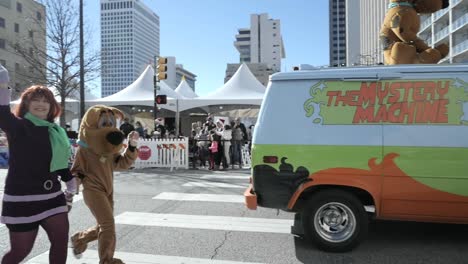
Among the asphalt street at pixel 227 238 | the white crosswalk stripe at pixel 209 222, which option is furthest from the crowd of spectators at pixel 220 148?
the white crosswalk stripe at pixel 209 222

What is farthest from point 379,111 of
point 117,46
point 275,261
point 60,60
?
point 117,46

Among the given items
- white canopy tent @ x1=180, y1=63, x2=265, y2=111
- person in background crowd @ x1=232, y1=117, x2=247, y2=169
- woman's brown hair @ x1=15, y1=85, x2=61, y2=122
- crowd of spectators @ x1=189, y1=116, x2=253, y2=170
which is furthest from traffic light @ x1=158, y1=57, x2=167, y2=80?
woman's brown hair @ x1=15, y1=85, x2=61, y2=122

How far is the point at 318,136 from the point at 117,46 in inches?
1000

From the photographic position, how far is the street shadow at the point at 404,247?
16.1 feet

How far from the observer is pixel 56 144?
3.57 m

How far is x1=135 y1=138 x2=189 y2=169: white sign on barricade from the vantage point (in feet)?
47.4

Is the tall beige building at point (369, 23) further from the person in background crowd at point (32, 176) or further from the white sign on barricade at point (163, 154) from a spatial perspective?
the person in background crowd at point (32, 176)

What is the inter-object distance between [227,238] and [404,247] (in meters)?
2.17

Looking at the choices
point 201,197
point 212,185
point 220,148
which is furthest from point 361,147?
point 220,148

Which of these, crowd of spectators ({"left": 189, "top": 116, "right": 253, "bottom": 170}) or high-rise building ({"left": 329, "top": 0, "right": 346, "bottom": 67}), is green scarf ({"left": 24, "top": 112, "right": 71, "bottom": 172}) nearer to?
crowd of spectators ({"left": 189, "top": 116, "right": 253, "bottom": 170})

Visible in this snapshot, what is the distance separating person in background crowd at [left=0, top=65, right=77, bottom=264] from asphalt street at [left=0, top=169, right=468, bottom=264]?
1533mm

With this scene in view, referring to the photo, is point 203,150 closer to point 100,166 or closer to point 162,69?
point 162,69

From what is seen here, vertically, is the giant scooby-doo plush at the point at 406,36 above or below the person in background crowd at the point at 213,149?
above

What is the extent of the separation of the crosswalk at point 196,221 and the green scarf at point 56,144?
68.6 inches
